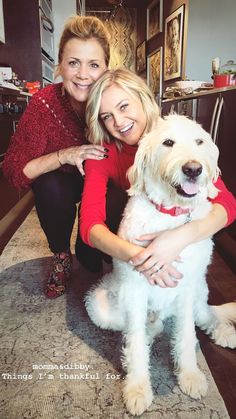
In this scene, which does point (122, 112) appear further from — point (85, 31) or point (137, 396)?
point (137, 396)

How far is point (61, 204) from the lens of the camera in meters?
1.64

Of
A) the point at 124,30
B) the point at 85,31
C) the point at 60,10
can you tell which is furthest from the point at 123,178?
the point at 124,30

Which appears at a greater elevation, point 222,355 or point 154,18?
point 154,18

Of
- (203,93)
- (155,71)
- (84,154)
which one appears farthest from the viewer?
(155,71)

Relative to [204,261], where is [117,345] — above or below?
below

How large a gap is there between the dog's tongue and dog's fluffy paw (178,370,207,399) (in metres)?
0.60

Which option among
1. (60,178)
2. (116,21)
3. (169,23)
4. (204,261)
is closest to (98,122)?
(60,178)

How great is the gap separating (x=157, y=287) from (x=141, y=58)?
24.4 feet

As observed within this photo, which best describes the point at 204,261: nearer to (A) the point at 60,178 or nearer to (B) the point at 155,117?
(B) the point at 155,117

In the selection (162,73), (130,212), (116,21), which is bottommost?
(130,212)

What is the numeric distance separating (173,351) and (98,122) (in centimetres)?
88

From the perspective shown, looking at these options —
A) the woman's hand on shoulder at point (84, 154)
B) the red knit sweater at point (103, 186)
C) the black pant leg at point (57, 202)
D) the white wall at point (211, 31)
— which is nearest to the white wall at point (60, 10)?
the white wall at point (211, 31)

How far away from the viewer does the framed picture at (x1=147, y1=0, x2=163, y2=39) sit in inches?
230

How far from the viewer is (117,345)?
1281 mm
